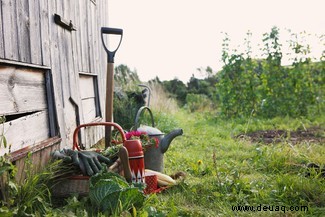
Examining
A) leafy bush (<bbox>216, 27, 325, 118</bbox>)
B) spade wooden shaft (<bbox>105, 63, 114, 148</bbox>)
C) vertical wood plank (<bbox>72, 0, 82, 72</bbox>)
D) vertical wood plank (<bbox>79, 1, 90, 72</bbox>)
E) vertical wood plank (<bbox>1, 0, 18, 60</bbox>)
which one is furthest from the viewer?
leafy bush (<bbox>216, 27, 325, 118</bbox>)

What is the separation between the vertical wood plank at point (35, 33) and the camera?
2.76 meters

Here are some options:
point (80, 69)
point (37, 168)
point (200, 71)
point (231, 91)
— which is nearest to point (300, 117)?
point (231, 91)

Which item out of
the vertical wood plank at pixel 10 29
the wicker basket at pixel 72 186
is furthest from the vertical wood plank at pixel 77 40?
the wicker basket at pixel 72 186

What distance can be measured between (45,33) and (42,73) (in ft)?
1.09

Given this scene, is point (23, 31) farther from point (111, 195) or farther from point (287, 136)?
point (287, 136)

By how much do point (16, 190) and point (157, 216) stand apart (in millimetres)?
818

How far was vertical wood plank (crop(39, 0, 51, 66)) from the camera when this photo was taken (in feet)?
9.81

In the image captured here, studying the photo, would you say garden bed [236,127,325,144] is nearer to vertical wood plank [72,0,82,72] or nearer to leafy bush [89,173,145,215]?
vertical wood plank [72,0,82,72]

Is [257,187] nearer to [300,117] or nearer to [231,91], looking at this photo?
[300,117]

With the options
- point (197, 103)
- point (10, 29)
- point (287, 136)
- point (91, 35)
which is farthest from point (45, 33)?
point (197, 103)

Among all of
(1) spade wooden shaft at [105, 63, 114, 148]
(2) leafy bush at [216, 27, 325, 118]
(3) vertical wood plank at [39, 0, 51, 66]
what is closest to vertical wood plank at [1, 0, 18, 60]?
(3) vertical wood plank at [39, 0, 51, 66]

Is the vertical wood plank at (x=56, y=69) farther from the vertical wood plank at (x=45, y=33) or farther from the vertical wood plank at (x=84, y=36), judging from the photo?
the vertical wood plank at (x=84, y=36)

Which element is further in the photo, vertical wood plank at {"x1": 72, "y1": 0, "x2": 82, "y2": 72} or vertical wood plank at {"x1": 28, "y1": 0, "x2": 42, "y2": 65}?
vertical wood plank at {"x1": 72, "y1": 0, "x2": 82, "y2": 72}

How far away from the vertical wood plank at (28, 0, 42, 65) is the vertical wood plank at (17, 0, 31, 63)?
65 millimetres
